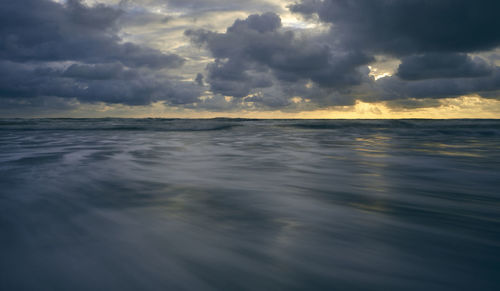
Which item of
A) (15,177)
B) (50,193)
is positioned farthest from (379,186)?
(15,177)

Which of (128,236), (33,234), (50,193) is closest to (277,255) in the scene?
(128,236)

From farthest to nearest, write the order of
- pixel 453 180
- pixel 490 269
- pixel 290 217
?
pixel 453 180
pixel 290 217
pixel 490 269

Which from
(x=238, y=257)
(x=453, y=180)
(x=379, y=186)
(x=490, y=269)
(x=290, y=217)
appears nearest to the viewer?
(x=490, y=269)

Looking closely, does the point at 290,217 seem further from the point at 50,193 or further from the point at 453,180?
the point at 453,180

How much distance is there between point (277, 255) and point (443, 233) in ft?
3.75

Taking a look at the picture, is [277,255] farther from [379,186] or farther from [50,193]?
[50,193]

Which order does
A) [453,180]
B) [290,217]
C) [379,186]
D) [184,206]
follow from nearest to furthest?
1. [290,217]
2. [184,206]
3. [379,186]
4. [453,180]

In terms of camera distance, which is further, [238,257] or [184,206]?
[184,206]

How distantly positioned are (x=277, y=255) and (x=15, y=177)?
12.5ft

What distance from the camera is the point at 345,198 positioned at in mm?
2674

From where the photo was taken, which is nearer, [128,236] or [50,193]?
[128,236]

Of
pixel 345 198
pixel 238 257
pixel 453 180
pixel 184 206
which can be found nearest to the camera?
pixel 238 257

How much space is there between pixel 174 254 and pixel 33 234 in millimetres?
1031

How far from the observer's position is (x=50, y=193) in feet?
9.13
